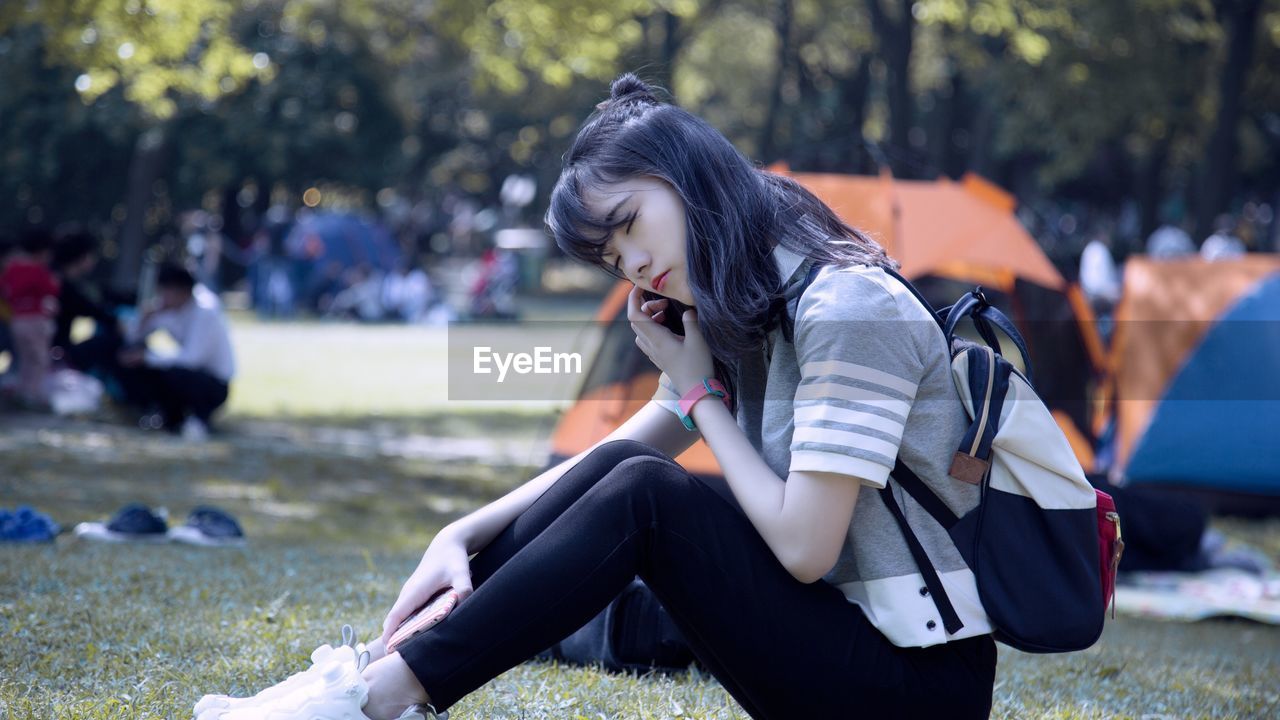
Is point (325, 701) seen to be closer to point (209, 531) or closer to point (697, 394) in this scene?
point (697, 394)

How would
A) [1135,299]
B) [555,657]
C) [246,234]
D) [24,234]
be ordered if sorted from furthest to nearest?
[246,234]
[24,234]
[1135,299]
[555,657]

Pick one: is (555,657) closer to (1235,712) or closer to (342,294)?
(1235,712)

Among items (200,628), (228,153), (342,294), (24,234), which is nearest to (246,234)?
(228,153)

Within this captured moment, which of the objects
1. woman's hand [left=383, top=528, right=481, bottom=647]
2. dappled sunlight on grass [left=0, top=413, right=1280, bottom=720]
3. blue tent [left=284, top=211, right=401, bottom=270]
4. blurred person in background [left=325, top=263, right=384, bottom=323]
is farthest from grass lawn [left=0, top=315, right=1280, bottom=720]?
blue tent [left=284, top=211, right=401, bottom=270]

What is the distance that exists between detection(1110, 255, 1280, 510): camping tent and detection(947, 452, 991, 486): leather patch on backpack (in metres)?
6.15

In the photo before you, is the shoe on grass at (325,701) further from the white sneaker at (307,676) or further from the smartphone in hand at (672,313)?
the smartphone in hand at (672,313)

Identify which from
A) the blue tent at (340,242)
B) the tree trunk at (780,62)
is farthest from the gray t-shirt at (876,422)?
the blue tent at (340,242)

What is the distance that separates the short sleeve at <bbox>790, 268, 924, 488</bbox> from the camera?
198 centimetres

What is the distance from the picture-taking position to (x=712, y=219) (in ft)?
7.14

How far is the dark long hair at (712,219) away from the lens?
215 centimetres

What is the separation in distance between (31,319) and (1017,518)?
349 inches

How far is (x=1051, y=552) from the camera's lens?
207 cm

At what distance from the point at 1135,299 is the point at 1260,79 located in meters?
10.3

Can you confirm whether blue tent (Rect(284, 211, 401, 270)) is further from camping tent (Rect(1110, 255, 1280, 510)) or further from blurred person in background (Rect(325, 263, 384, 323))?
camping tent (Rect(1110, 255, 1280, 510))
